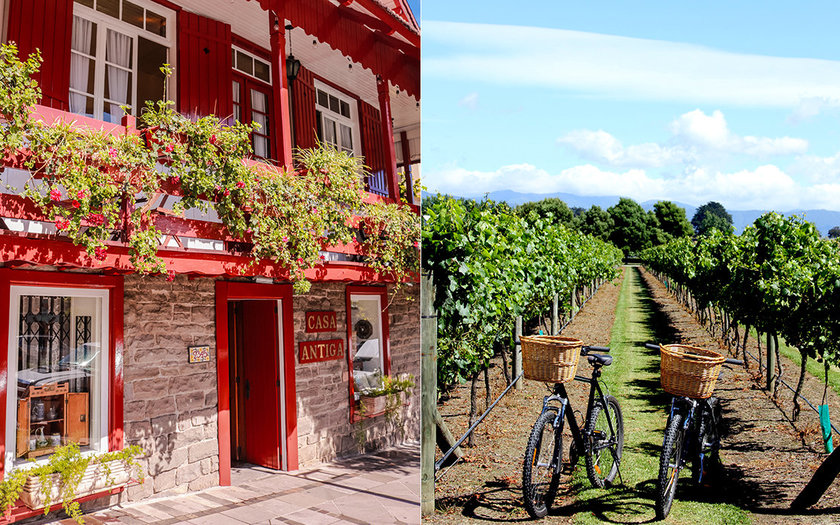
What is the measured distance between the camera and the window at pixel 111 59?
230 cm

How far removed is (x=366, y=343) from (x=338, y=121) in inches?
33.7

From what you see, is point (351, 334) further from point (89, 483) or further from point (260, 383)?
point (89, 483)

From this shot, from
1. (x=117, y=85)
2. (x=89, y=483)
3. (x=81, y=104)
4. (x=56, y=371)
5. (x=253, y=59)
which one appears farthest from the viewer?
(x=253, y=59)

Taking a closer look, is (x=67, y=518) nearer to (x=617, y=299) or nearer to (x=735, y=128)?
(x=735, y=128)

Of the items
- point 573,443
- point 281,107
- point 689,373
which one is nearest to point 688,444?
point 689,373

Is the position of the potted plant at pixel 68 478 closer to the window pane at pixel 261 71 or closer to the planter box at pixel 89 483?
the planter box at pixel 89 483

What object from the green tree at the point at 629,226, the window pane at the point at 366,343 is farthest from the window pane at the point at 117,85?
the green tree at the point at 629,226

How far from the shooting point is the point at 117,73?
93.4 inches

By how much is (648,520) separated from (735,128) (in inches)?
64.3

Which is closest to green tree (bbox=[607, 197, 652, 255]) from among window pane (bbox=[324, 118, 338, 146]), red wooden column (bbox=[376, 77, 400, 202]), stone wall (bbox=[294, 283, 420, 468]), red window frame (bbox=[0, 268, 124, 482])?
red wooden column (bbox=[376, 77, 400, 202])

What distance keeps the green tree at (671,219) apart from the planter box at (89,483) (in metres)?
2.27

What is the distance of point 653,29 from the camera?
2.80 meters

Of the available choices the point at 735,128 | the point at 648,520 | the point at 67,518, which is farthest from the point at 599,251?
the point at 67,518

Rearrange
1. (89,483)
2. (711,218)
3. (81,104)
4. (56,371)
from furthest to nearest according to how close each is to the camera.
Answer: (711,218) < (81,104) < (56,371) < (89,483)
